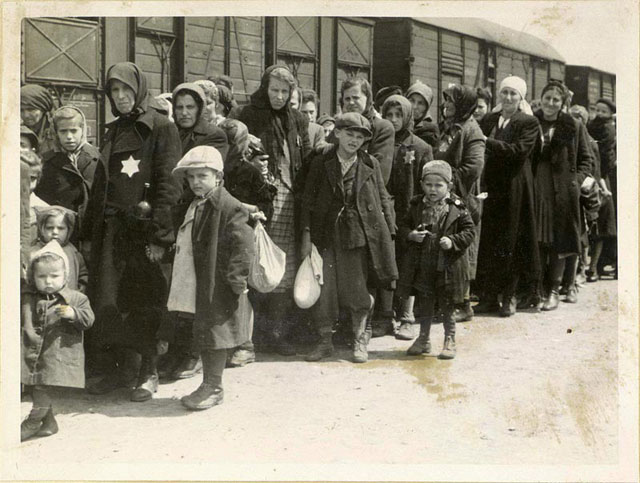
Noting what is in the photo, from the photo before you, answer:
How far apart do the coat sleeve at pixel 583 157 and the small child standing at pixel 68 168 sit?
4.38 meters

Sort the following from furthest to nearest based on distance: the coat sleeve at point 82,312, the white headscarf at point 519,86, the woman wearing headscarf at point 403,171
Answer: the white headscarf at point 519,86 < the woman wearing headscarf at point 403,171 < the coat sleeve at point 82,312

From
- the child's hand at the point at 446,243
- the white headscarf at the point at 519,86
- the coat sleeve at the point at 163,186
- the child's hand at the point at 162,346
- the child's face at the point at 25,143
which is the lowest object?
the child's hand at the point at 162,346

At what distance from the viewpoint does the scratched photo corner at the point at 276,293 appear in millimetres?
4363

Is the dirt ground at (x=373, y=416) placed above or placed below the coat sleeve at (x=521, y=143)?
below

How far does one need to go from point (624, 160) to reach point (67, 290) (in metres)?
3.28

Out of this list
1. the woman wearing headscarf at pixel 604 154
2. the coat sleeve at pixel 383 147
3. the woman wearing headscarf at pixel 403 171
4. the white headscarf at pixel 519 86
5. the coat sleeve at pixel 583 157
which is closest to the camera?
the coat sleeve at pixel 383 147

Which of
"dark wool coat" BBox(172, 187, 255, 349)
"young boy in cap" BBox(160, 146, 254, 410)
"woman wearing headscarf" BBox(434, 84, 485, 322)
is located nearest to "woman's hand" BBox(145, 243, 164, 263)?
"young boy in cap" BBox(160, 146, 254, 410)

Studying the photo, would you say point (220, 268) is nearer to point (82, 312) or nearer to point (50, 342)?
point (82, 312)

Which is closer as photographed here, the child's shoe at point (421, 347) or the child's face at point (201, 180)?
the child's face at point (201, 180)

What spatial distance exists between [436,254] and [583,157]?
2.44 metres

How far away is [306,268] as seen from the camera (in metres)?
5.55

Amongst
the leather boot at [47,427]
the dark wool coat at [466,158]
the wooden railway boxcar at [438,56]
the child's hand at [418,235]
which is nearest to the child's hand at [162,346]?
the leather boot at [47,427]

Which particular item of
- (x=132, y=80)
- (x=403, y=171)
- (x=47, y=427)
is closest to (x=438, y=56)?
(x=403, y=171)

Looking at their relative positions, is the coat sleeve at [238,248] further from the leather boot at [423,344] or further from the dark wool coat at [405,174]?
the dark wool coat at [405,174]
